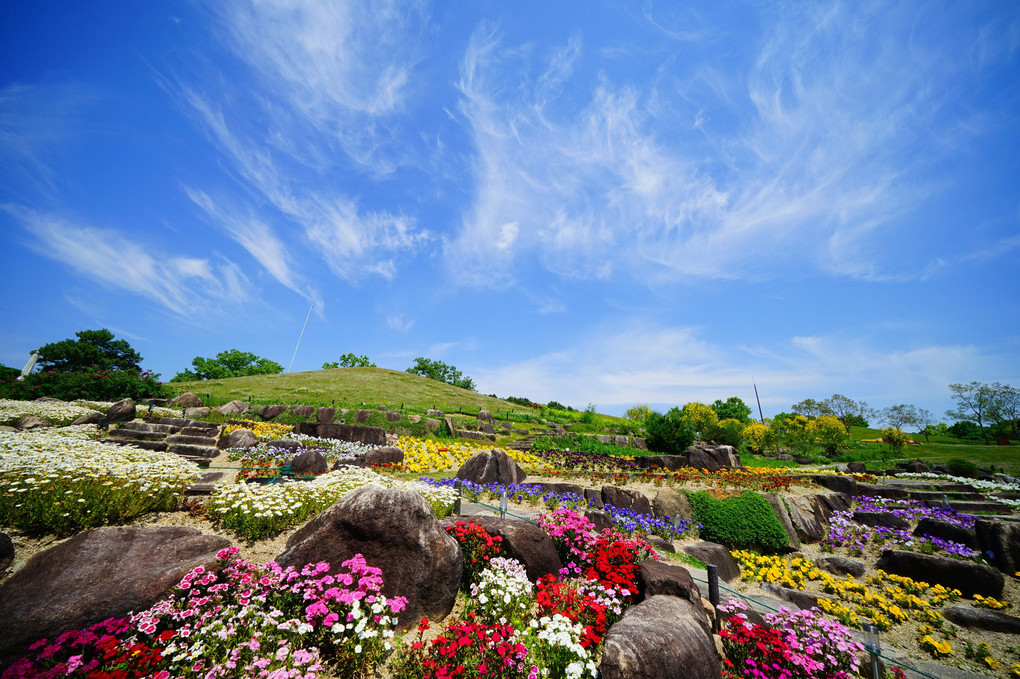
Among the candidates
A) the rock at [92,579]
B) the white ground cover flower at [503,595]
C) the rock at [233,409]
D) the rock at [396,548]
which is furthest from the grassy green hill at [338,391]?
the white ground cover flower at [503,595]

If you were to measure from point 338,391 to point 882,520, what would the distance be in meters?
33.0

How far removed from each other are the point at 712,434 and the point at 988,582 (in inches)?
941

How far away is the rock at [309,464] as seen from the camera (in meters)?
10.8

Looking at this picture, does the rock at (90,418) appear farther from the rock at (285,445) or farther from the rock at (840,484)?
the rock at (840,484)

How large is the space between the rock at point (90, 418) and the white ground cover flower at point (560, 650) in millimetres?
20726

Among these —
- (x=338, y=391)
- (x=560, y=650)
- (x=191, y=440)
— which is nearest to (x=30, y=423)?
(x=191, y=440)

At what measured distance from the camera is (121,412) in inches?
623

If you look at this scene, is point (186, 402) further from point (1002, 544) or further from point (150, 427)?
point (1002, 544)

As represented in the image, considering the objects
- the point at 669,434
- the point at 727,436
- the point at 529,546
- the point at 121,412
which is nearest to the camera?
the point at 529,546

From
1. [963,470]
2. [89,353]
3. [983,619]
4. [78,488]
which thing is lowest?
[983,619]

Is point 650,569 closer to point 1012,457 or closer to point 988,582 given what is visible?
point 988,582

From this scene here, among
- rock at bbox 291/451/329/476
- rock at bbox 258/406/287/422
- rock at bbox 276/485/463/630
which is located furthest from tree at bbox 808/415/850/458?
rock at bbox 258/406/287/422

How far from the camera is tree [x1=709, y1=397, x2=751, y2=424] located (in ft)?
210

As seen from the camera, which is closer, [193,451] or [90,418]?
[193,451]
